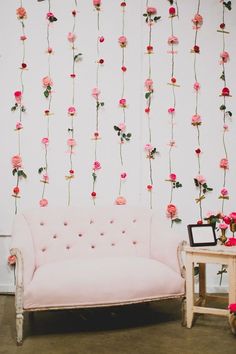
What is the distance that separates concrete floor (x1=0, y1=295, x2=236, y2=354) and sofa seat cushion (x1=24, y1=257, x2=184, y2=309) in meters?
0.23

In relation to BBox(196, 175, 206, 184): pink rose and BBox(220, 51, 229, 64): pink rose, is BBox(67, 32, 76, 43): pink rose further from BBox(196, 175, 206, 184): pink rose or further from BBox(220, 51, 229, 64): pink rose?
BBox(196, 175, 206, 184): pink rose

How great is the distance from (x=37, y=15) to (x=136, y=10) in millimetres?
951

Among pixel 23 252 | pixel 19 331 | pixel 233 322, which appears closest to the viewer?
pixel 19 331

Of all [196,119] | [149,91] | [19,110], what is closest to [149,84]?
[149,91]

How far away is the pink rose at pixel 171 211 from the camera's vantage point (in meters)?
4.13

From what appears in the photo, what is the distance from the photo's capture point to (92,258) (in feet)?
11.1

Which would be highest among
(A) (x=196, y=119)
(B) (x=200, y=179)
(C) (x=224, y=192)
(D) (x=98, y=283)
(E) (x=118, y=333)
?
(A) (x=196, y=119)

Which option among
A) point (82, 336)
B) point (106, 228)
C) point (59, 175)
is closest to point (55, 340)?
point (82, 336)

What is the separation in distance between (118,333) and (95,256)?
73cm

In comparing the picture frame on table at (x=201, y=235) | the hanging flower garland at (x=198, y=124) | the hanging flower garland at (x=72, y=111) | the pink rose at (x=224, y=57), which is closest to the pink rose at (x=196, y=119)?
the hanging flower garland at (x=198, y=124)

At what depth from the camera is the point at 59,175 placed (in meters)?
4.08

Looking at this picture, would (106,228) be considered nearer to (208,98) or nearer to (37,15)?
(208,98)

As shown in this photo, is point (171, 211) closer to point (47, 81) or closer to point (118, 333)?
point (118, 333)

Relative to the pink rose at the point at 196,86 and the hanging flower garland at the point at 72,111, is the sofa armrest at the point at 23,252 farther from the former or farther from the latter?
the pink rose at the point at 196,86
